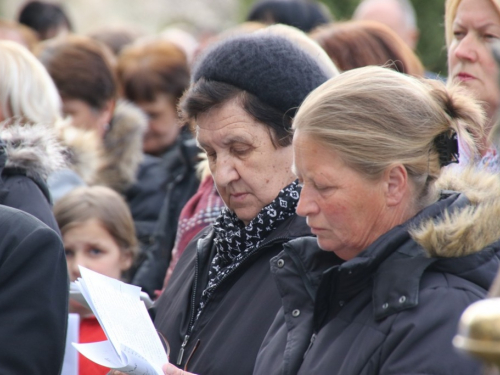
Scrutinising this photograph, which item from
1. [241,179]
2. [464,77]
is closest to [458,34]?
[464,77]

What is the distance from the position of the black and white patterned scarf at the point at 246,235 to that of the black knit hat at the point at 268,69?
325 mm

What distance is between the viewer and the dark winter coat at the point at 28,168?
302 centimetres

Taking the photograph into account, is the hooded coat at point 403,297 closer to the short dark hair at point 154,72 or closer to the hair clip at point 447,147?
the hair clip at point 447,147

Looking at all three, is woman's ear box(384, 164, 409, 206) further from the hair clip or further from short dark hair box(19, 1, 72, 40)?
short dark hair box(19, 1, 72, 40)

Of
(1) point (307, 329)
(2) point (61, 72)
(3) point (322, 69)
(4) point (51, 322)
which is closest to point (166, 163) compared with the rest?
(2) point (61, 72)

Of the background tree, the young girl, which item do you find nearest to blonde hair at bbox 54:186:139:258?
the young girl

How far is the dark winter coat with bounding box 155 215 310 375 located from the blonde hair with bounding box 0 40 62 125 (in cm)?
155

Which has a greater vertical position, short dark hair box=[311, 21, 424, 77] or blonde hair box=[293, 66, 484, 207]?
blonde hair box=[293, 66, 484, 207]

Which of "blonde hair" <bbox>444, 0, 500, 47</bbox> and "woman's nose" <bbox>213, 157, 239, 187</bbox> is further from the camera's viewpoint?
"blonde hair" <bbox>444, 0, 500, 47</bbox>

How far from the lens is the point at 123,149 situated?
5355 mm

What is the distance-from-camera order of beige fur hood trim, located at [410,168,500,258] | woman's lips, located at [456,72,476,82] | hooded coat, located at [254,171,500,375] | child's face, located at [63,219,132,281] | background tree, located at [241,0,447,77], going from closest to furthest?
1. hooded coat, located at [254,171,500,375]
2. beige fur hood trim, located at [410,168,500,258]
3. woman's lips, located at [456,72,476,82]
4. child's face, located at [63,219,132,281]
5. background tree, located at [241,0,447,77]

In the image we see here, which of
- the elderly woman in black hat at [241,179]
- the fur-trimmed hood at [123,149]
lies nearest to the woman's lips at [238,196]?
the elderly woman in black hat at [241,179]

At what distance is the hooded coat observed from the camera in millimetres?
1870

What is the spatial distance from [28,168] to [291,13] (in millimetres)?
4237
